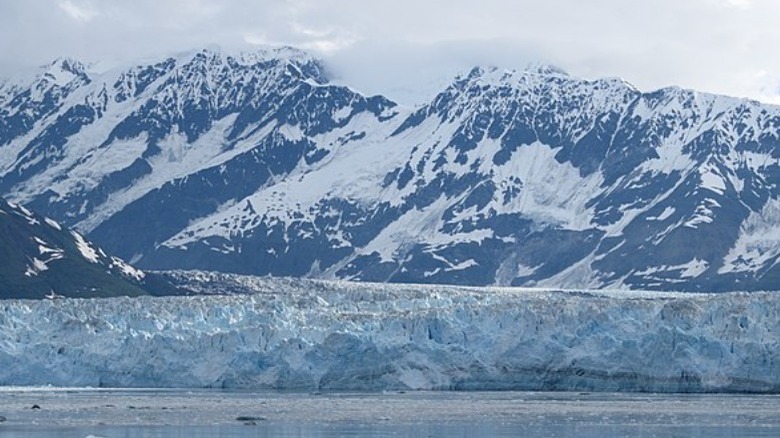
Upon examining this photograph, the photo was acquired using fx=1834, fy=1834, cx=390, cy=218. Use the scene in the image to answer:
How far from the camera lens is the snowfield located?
105438 mm

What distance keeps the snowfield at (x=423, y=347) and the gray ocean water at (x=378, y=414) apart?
67.8 inches

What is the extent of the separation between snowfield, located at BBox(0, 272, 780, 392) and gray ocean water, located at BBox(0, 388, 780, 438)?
1.72 metres

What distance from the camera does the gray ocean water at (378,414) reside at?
249ft

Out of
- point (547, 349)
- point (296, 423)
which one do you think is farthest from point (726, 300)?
point (296, 423)

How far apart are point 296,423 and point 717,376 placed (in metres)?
33.6

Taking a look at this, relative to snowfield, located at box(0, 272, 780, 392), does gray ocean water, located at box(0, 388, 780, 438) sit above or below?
below

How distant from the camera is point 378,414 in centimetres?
8688

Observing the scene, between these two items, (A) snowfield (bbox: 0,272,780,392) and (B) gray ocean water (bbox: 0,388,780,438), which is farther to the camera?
(A) snowfield (bbox: 0,272,780,392)

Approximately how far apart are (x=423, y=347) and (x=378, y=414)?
2196cm

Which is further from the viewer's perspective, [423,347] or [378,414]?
[423,347]

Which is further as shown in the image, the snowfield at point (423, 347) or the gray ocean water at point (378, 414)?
the snowfield at point (423, 347)

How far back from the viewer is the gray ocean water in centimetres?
7581

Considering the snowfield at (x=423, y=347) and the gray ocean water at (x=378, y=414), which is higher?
the snowfield at (x=423, y=347)

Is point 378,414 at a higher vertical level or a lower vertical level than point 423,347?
lower
